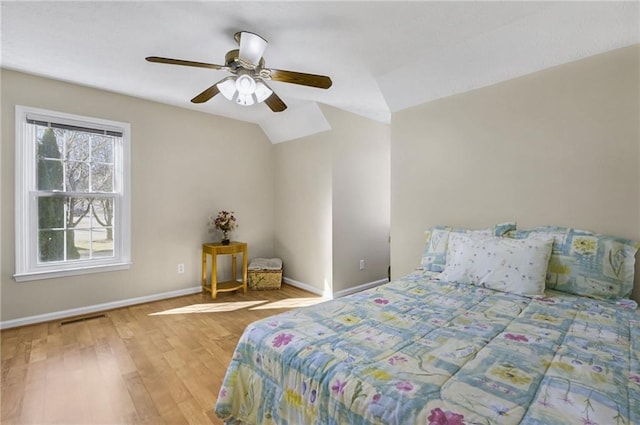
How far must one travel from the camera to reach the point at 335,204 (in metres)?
3.81

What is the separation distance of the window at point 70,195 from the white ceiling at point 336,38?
0.53 m

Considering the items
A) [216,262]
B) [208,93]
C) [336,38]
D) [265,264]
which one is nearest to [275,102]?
[208,93]

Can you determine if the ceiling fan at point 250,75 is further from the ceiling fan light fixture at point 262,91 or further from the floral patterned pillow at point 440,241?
the floral patterned pillow at point 440,241

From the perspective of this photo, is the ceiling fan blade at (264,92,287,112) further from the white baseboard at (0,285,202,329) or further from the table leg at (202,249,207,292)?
the white baseboard at (0,285,202,329)

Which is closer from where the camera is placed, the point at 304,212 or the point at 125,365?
the point at 125,365

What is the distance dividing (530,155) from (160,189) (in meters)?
3.79

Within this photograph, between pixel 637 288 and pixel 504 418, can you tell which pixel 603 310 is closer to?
pixel 637 288

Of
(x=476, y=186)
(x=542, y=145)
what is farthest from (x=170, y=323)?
(x=542, y=145)

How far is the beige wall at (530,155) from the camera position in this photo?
188 cm

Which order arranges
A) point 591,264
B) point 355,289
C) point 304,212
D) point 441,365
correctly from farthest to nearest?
point 304,212 → point 355,289 → point 591,264 → point 441,365

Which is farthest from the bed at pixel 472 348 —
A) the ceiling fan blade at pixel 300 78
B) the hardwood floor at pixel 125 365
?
the ceiling fan blade at pixel 300 78

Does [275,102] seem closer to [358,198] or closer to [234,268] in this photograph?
[358,198]

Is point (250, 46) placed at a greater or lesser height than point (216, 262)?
greater

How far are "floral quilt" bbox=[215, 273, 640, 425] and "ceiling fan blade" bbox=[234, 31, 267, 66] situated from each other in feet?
5.34
